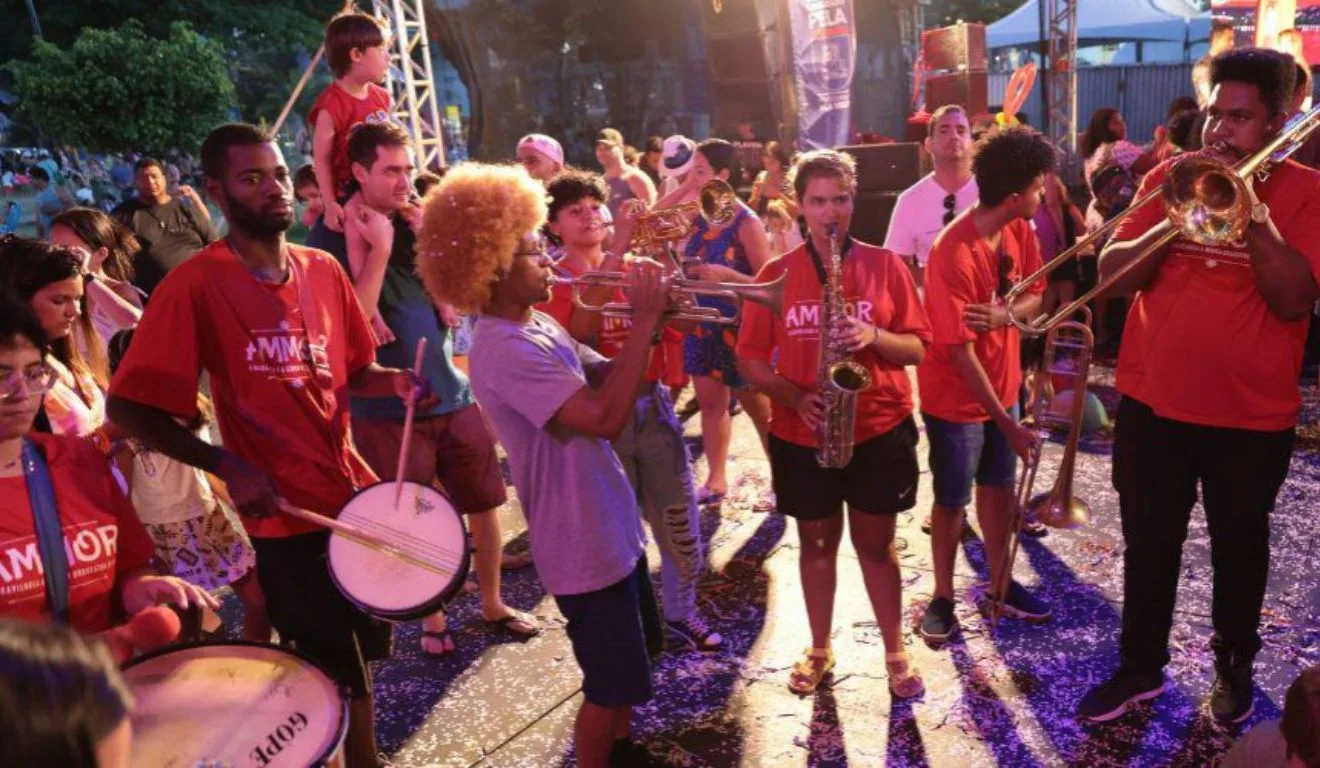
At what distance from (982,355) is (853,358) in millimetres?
780

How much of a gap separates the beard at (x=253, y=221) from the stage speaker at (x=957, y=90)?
13.7 meters

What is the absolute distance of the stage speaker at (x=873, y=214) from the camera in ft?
39.1

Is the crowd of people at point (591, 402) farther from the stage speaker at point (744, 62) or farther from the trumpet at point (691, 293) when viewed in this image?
the stage speaker at point (744, 62)

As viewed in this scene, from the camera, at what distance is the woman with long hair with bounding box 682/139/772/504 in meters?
5.50

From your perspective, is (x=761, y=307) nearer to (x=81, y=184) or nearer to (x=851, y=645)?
(x=851, y=645)

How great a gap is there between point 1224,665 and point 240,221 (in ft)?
11.5

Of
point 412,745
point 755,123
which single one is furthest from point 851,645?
point 755,123

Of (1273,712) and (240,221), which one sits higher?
(240,221)

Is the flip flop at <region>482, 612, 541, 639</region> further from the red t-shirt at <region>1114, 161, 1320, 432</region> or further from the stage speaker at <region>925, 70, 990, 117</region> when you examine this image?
the stage speaker at <region>925, 70, 990, 117</region>

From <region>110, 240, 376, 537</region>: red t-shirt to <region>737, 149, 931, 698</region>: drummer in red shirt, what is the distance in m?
1.45

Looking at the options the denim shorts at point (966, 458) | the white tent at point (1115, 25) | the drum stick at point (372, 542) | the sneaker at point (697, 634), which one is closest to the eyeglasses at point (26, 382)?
the drum stick at point (372, 542)

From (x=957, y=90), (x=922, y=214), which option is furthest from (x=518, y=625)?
(x=957, y=90)

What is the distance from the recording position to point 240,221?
2885mm

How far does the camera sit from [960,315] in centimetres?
368
